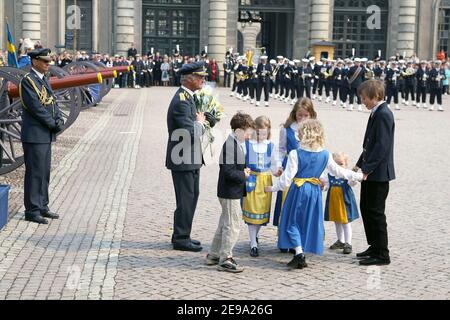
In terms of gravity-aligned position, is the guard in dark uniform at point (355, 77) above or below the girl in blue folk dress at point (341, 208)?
above

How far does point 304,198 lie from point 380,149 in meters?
0.90

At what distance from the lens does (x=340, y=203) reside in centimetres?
864

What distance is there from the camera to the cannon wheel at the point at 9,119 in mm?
11750

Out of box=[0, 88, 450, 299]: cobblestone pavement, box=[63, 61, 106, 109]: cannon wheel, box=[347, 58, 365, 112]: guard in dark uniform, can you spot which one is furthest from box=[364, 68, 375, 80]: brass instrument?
box=[0, 88, 450, 299]: cobblestone pavement

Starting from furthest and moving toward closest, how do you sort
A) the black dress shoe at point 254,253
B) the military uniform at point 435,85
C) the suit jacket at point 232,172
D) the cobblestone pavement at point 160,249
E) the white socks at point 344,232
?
the military uniform at point 435,85
the white socks at point 344,232
the black dress shoe at point 254,253
the suit jacket at point 232,172
the cobblestone pavement at point 160,249

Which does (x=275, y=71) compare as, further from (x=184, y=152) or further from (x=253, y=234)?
(x=253, y=234)

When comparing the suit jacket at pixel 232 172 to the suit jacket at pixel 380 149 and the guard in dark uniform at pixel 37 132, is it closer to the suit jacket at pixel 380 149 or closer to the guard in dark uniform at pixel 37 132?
the suit jacket at pixel 380 149

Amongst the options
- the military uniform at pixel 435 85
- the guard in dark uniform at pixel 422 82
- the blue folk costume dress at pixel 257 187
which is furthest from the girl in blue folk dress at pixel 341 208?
the guard in dark uniform at pixel 422 82

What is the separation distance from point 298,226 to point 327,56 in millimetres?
33682

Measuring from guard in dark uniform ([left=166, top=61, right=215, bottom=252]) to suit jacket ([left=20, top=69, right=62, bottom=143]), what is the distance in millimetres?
2089

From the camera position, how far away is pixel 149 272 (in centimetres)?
750

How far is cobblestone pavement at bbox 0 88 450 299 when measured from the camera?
6965 mm

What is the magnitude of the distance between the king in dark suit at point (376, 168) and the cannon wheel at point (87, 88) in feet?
47.1

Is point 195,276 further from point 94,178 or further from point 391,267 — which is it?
point 94,178
